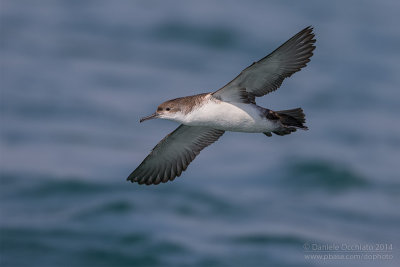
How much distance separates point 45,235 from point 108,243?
11.9 ft

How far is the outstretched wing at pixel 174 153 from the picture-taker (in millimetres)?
12641

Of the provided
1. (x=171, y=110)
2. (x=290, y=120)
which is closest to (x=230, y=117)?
(x=171, y=110)

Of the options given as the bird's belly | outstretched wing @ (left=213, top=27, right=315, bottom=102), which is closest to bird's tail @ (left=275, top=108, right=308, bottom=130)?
the bird's belly

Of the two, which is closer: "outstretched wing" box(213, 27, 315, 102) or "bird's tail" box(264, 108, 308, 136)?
"outstretched wing" box(213, 27, 315, 102)

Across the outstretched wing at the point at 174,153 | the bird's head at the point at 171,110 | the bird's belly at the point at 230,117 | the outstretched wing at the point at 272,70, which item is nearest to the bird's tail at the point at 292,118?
the bird's belly at the point at 230,117

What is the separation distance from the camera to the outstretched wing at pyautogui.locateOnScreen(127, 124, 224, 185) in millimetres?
12641

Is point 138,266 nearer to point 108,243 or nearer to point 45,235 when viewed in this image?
point 108,243

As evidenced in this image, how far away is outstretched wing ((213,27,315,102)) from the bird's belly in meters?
0.15

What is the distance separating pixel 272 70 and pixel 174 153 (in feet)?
8.83

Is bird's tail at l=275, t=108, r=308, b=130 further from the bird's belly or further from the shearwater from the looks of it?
the bird's belly

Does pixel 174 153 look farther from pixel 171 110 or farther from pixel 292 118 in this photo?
pixel 292 118

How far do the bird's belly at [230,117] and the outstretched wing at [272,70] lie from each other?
0.48ft

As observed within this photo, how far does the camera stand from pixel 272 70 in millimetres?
10977

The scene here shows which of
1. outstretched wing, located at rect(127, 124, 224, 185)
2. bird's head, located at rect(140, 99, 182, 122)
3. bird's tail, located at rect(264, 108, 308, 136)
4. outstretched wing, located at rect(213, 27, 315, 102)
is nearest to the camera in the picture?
outstretched wing, located at rect(213, 27, 315, 102)
